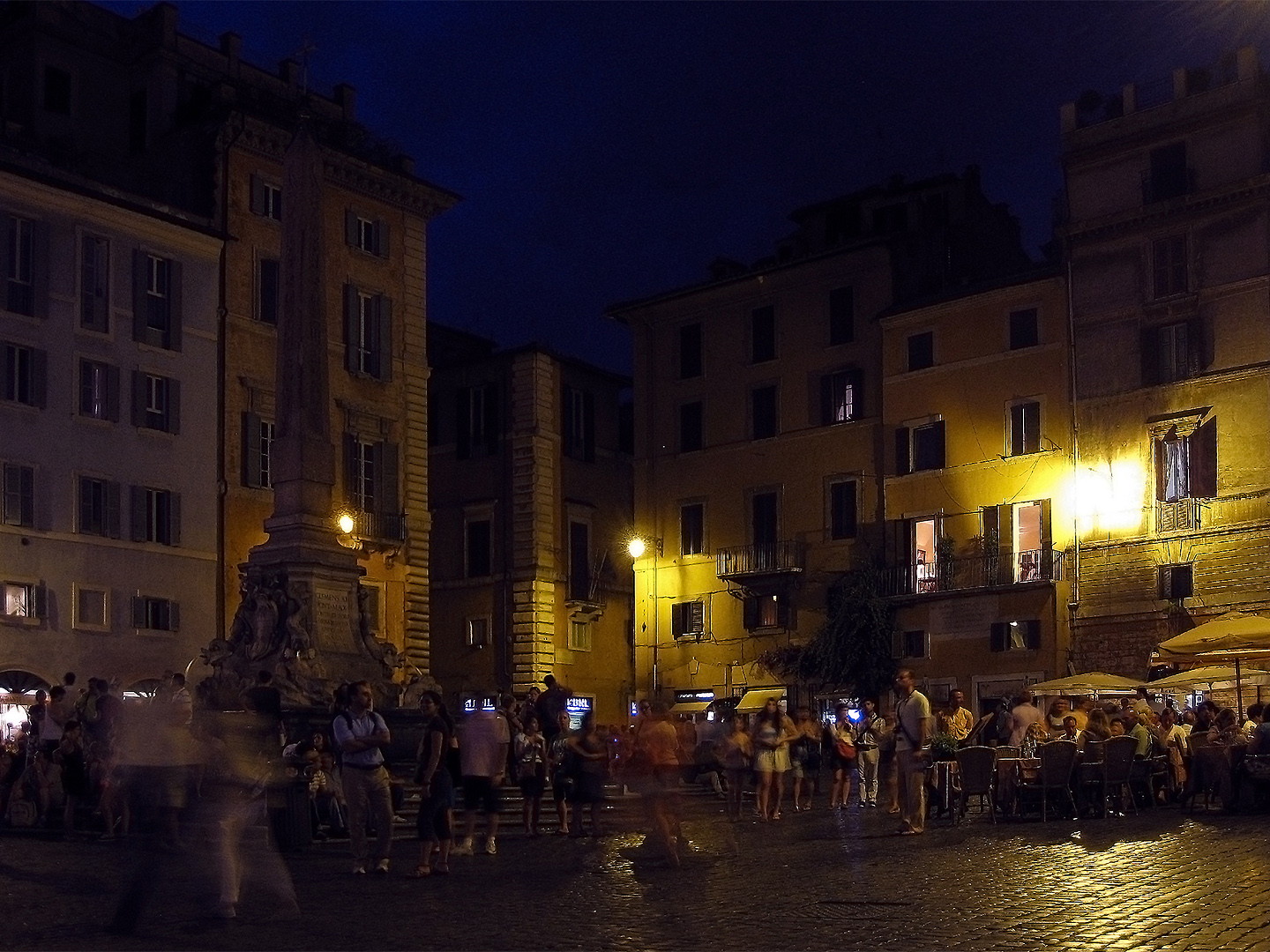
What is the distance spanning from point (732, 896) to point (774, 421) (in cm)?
3500

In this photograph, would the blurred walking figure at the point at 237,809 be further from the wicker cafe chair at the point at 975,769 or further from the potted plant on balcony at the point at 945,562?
the potted plant on balcony at the point at 945,562

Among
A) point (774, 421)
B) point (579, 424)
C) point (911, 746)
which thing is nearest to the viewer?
point (911, 746)

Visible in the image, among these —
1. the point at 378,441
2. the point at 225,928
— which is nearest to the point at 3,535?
the point at 378,441

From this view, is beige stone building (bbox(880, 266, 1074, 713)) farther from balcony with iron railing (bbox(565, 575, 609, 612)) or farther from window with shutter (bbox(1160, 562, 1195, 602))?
balcony with iron railing (bbox(565, 575, 609, 612))

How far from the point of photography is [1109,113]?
138 feet

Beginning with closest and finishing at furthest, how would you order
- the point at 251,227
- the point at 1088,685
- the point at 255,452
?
the point at 1088,685 → the point at 255,452 → the point at 251,227

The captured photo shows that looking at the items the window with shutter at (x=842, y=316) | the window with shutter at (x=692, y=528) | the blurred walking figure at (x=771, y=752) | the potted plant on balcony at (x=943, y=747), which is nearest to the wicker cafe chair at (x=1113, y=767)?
the potted plant on balcony at (x=943, y=747)

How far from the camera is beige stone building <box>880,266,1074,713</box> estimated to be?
40.9 m

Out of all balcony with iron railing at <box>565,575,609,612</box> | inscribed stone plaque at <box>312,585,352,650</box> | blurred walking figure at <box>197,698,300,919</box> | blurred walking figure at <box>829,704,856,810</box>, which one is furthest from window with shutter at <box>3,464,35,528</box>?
blurred walking figure at <box>197,698,300,919</box>

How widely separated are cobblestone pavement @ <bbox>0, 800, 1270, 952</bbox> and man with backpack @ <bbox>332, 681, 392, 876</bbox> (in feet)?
1.03

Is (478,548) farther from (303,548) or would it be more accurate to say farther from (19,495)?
(303,548)

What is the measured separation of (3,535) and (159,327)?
19.6 feet

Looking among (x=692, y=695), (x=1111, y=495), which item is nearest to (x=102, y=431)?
(x=692, y=695)

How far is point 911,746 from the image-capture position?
17828 mm
